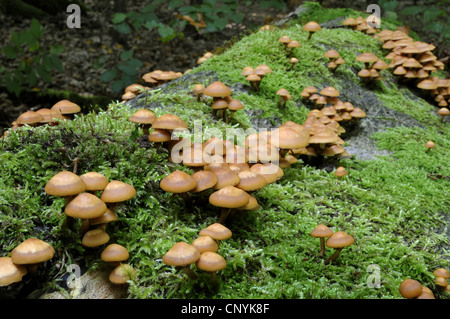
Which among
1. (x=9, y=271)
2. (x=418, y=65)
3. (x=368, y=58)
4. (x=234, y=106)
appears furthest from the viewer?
(x=418, y=65)

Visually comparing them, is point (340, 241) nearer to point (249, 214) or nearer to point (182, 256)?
point (249, 214)

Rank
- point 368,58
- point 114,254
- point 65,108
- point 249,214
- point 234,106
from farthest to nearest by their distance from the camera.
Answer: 1. point 368,58
2. point 234,106
3. point 65,108
4. point 249,214
5. point 114,254

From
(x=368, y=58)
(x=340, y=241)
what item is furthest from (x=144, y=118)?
(x=368, y=58)

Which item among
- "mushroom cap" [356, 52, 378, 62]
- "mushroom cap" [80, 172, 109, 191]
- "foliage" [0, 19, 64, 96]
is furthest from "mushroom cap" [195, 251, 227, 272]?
"foliage" [0, 19, 64, 96]

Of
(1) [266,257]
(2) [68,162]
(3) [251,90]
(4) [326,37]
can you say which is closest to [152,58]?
(4) [326,37]

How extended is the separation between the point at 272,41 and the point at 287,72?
0.69 meters

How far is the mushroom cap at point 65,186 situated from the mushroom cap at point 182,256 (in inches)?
28.1

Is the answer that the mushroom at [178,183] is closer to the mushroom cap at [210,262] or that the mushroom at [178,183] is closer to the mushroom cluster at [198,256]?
the mushroom cluster at [198,256]

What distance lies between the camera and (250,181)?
8.69 ft

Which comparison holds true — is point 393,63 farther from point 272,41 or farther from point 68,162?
point 68,162

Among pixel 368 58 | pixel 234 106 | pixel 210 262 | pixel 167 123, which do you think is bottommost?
pixel 210 262

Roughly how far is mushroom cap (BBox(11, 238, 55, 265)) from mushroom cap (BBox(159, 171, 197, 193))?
0.84 m

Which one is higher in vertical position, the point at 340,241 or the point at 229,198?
the point at 229,198

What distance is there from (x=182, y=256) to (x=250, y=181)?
2.84 ft
